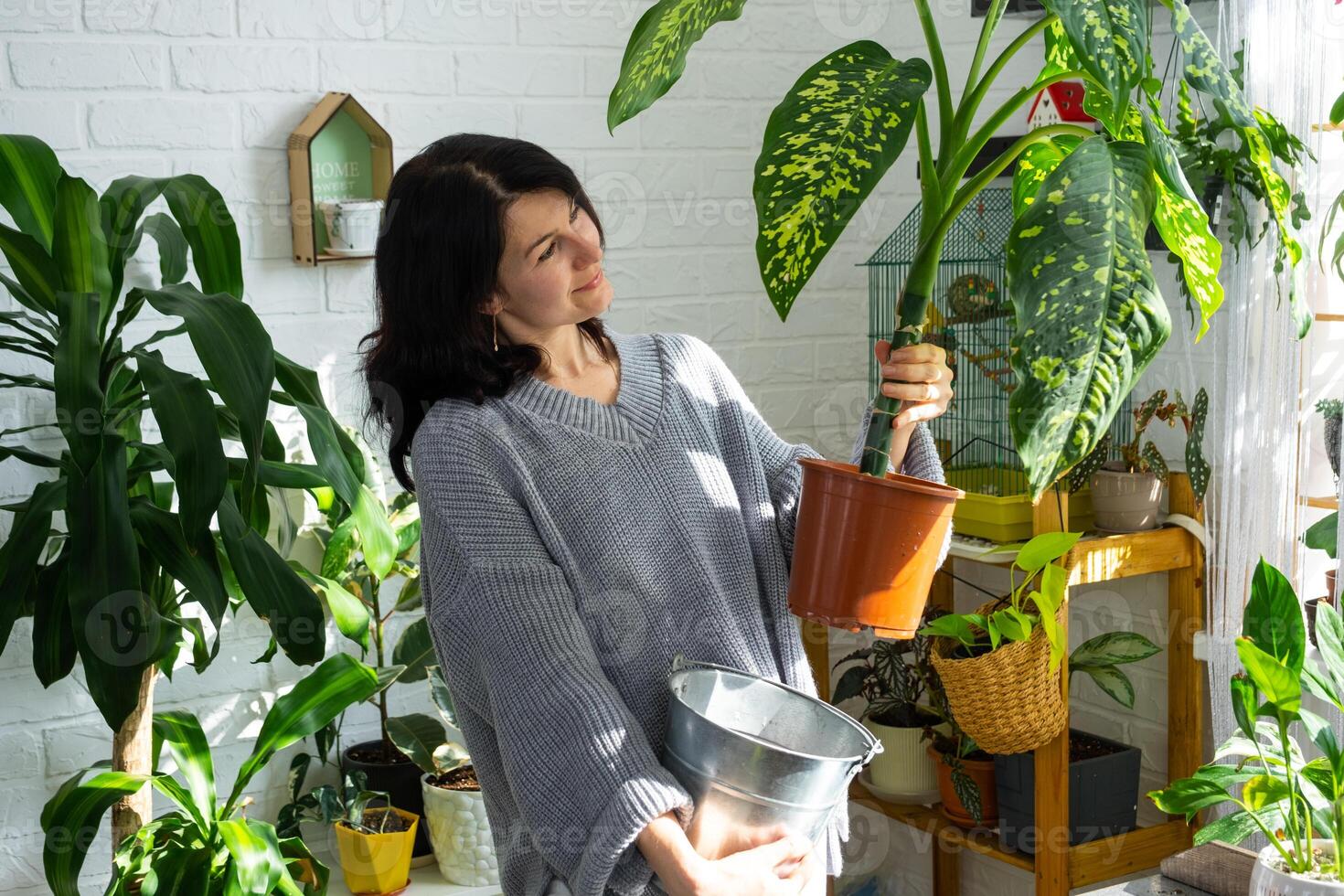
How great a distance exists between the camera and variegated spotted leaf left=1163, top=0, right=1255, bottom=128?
3.47ft

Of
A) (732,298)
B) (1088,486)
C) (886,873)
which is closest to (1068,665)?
(1088,486)

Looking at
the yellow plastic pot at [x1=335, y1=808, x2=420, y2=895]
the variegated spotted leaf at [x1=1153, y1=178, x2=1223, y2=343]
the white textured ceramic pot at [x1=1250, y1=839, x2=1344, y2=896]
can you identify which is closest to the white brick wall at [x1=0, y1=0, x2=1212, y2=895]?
the yellow plastic pot at [x1=335, y1=808, x2=420, y2=895]

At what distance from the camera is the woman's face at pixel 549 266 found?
1289 mm

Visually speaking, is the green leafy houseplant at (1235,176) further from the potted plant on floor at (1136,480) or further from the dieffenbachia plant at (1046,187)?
the dieffenbachia plant at (1046,187)

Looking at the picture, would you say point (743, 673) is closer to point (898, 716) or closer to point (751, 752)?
point (751, 752)

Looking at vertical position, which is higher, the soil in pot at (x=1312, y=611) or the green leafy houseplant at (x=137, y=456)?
the green leafy houseplant at (x=137, y=456)

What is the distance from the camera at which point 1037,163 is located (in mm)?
1303

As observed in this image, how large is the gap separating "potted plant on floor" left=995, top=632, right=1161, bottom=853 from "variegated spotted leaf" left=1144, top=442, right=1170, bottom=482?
261 millimetres

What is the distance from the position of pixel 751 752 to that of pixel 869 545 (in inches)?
7.9

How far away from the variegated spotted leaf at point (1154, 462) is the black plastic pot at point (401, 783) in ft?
4.16

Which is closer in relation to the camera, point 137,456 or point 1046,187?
point 1046,187

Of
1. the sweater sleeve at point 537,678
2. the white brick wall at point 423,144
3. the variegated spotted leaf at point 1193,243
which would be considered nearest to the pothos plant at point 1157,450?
the white brick wall at point 423,144

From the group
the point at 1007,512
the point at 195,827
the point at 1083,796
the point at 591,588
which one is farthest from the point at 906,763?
the point at 591,588

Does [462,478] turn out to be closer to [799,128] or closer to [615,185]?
[799,128]
